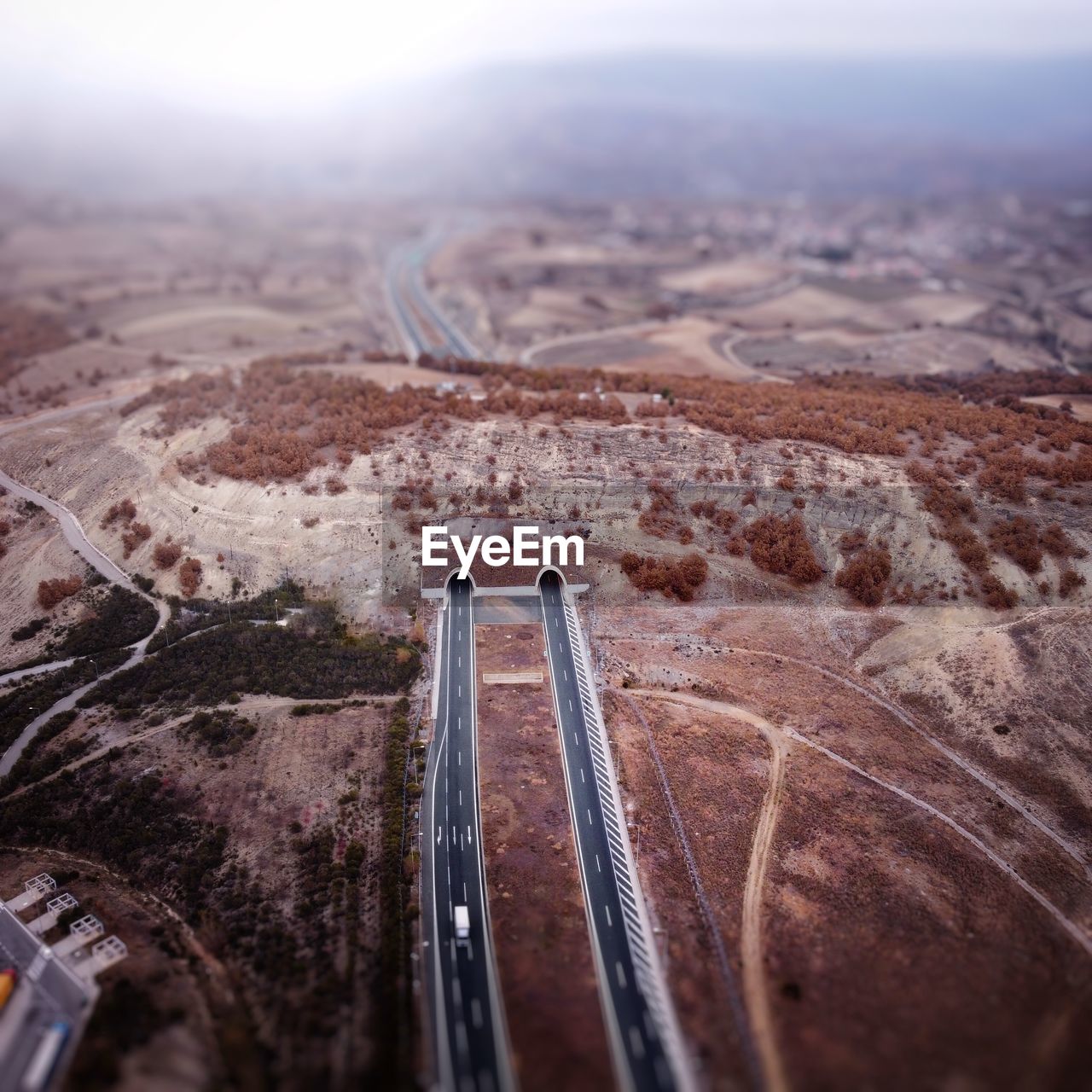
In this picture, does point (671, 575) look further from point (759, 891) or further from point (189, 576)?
point (189, 576)

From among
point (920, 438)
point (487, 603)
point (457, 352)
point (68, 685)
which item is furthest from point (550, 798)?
point (457, 352)

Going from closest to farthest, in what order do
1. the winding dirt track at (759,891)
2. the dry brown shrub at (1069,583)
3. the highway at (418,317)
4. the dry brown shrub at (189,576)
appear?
the winding dirt track at (759,891)
the dry brown shrub at (1069,583)
the dry brown shrub at (189,576)
the highway at (418,317)

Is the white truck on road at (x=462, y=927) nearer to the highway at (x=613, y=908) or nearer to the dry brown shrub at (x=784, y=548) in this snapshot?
the highway at (x=613, y=908)

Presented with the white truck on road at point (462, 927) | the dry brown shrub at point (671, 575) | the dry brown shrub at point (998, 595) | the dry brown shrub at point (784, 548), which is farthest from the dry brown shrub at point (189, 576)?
the dry brown shrub at point (998, 595)

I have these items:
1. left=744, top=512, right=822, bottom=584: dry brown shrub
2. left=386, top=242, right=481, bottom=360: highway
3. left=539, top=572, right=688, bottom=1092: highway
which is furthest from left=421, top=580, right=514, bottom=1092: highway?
left=386, top=242, right=481, bottom=360: highway

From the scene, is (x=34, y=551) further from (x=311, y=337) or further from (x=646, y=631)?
(x=311, y=337)
